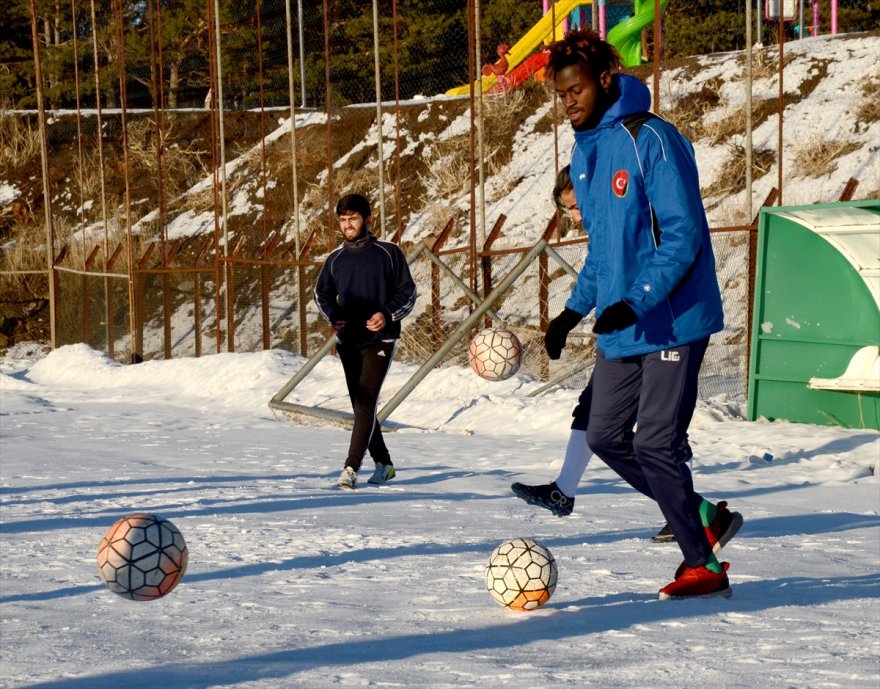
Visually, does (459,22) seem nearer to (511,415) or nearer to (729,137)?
(729,137)

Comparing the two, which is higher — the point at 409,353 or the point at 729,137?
the point at 729,137

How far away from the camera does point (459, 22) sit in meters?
33.2

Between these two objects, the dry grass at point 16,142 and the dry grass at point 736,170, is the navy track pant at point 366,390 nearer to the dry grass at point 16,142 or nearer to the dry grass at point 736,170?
the dry grass at point 736,170

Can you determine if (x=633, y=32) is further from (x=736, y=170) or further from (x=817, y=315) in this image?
(x=817, y=315)

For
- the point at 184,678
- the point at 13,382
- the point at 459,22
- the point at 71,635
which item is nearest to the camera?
the point at 184,678

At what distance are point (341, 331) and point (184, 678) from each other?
486 centimetres

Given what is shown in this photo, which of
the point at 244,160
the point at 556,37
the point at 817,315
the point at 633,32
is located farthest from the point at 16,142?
the point at 817,315

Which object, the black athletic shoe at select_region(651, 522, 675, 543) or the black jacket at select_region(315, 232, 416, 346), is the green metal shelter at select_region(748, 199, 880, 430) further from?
the black athletic shoe at select_region(651, 522, 675, 543)

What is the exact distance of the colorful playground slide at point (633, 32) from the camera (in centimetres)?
2731

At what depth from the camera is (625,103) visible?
523 centimetres

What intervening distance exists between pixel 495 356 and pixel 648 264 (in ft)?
15.9

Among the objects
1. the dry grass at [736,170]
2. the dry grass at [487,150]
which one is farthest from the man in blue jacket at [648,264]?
the dry grass at [487,150]

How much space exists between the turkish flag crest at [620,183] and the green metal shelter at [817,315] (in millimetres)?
6865

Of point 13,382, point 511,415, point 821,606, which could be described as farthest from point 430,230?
point 821,606
